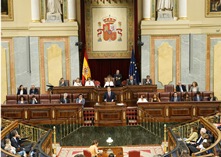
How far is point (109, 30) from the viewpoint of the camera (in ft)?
56.3

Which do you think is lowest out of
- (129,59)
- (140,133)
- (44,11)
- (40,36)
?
(140,133)

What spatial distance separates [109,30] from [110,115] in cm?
669

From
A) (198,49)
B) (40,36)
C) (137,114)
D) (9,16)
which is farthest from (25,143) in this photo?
(198,49)

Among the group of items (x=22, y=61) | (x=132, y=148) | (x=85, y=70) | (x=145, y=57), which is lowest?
(x=132, y=148)

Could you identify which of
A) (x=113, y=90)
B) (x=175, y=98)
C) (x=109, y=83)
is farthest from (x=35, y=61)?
(x=175, y=98)

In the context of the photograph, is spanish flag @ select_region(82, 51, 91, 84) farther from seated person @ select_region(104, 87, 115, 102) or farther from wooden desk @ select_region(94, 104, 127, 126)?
wooden desk @ select_region(94, 104, 127, 126)

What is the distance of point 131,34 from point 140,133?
7.50m

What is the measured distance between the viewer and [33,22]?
15.7 m

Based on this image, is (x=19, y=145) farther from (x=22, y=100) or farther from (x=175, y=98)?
(x=175, y=98)

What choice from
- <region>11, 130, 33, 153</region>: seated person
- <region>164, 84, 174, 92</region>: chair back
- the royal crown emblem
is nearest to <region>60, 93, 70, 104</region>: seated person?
<region>11, 130, 33, 153</region>: seated person

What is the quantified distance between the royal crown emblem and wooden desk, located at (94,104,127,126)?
20.8 ft

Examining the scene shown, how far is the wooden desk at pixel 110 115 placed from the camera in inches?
452

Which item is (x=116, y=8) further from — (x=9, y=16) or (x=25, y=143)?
(x=25, y=143)

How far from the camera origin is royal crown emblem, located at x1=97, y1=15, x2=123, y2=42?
17062 millimetres
